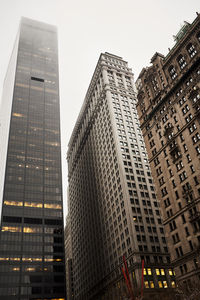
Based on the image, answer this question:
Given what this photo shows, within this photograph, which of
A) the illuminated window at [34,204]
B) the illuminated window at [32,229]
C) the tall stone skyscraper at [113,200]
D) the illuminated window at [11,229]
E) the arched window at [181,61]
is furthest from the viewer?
the illuminated window at [34,204]

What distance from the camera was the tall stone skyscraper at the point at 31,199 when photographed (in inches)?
4496

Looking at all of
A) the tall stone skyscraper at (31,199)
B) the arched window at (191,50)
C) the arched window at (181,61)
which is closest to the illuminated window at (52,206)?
the tall stone skyscraper at (31,199)

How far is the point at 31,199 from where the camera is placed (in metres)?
136

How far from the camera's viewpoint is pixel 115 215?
117m

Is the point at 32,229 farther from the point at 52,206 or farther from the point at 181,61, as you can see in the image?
the point at 181,61

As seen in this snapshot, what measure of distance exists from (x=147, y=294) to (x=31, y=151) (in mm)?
90860

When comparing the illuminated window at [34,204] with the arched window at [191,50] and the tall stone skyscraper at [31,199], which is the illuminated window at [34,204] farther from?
the arched window at [191,50]

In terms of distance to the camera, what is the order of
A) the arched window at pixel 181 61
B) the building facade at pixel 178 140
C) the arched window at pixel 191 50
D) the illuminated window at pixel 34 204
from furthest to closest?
the illuminated window at pixel 34 204 < the arched window at pixel 181 61 < the arched window at pixel 191 50 < the building facade at pixel 178 140

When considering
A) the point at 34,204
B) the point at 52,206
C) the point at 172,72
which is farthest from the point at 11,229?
the point at 172,72

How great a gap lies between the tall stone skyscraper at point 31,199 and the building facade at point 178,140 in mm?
62218

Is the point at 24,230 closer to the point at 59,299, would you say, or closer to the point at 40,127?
the point at 59,299

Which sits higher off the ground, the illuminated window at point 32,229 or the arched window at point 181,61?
the arched window at point 181,61

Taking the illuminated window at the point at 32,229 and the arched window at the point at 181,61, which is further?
the illuminated window at the point at 32,229

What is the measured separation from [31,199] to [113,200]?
38.8 metres
